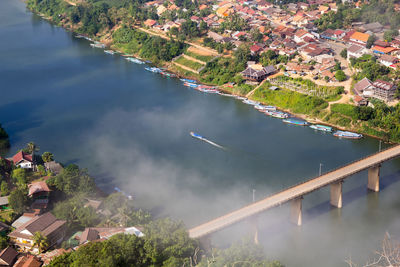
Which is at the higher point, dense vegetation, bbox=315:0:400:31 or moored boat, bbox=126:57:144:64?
dense vegetation, bbox=315:0:400:31

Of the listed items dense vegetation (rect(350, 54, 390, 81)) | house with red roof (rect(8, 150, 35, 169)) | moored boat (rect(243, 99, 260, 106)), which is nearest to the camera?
house with red roof (rect(8, 150, 35, 169))

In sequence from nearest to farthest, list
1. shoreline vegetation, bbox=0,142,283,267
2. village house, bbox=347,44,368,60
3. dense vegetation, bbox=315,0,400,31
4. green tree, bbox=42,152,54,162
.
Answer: shoreline vegetation, bbox=0,142,283,267 < green tree, bbox=42,152,54,162 < village house, bbox=347,44,368,60 < dense vegetation, bbox=315,0,400,31

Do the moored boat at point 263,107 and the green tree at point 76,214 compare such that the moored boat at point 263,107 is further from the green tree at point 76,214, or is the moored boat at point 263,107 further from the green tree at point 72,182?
the green tree at point 76,214

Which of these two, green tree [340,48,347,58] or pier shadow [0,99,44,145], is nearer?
pier shadow [0,99,44,145]

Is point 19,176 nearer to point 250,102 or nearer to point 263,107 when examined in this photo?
point 263,107

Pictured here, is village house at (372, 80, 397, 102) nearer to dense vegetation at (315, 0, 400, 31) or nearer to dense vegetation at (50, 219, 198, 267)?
dense vegetation at (315, 0, 400, 31)

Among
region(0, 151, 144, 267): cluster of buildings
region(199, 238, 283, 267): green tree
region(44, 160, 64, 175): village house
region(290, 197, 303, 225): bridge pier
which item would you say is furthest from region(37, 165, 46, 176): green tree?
region(290, 197, 303, 225): bridge pier

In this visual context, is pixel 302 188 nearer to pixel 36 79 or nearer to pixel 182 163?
pixel 182 163

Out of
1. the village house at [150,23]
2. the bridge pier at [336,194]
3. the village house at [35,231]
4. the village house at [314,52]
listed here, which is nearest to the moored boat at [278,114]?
the village house at [314,52]
